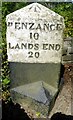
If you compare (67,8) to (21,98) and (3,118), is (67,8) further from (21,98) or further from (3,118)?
(3,118)

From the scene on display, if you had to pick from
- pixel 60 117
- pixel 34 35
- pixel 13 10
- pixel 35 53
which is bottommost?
pixel 60 117

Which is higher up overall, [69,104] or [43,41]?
[43,41]

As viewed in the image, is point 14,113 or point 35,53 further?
point 14,113

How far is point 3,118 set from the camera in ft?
9.36

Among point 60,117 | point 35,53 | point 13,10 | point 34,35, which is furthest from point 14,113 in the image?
point 13,10

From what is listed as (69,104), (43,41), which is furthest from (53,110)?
(43,41)

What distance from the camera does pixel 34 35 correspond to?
2576 mm

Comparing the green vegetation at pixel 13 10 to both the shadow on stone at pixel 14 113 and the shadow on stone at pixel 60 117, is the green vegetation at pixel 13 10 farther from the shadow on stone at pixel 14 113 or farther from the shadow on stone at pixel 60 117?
the shadow on stone at pixel 60 117

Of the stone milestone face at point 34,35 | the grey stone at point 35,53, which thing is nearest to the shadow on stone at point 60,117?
the grey stone at point 35,53

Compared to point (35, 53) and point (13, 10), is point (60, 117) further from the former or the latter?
point (13, 10)

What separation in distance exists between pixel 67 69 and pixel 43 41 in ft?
1.72

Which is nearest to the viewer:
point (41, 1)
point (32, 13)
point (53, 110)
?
point (32, 13)

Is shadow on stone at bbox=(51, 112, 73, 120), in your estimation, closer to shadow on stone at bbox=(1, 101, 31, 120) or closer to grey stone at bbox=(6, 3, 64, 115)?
grey stone at bbox=(6, 3, 64, 115)

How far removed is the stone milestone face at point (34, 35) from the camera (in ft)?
8.29
